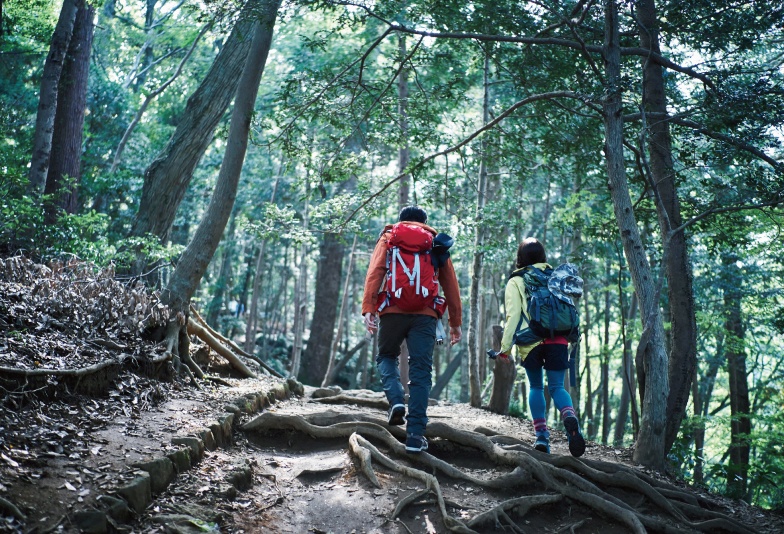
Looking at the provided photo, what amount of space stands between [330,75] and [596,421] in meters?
21.9

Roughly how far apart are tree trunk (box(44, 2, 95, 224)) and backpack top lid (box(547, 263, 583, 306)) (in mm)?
9363

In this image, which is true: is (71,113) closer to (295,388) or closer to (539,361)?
(295,388)

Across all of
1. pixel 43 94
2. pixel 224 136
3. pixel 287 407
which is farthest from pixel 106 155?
pixel 287 407

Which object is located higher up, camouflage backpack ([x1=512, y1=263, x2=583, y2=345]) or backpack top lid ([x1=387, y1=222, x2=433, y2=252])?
backpack top lid ([x1=387, y1=222, x2=433, y2=252])

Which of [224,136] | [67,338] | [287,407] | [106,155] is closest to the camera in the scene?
[67,338]

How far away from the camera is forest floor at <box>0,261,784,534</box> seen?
363 cm

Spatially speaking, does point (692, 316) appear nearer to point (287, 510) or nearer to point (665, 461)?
point (665, 461)

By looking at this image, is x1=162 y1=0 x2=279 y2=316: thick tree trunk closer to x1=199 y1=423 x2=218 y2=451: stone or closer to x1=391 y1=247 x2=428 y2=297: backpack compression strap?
x1=199 y1=423 x2=218 y2=451: stone

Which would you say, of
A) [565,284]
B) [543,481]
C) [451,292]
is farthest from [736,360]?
[451,292]

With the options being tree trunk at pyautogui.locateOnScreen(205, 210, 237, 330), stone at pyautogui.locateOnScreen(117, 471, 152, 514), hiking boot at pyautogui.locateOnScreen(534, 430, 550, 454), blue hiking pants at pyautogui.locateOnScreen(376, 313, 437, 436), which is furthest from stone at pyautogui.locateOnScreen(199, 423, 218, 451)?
tree trunk at pyautogui.locateOnScreen(205, 210, 237, 330)

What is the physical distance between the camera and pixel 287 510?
466 centimetres

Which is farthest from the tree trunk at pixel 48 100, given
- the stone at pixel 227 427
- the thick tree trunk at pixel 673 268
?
the thick tree trunk at pixel 673 268

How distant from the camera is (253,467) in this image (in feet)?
17.4

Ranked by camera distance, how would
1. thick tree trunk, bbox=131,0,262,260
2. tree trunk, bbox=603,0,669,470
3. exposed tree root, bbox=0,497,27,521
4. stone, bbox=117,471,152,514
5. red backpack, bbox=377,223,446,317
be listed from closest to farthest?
exposed tree root, bbox=0,497,27,521 < stone, bbox=117,471,152,514 < red backpack, bbox=377,223,446,317 < tree trunk, bbox=603,0,669,470 < thick tree trunk, bbox=131,0,262,260
